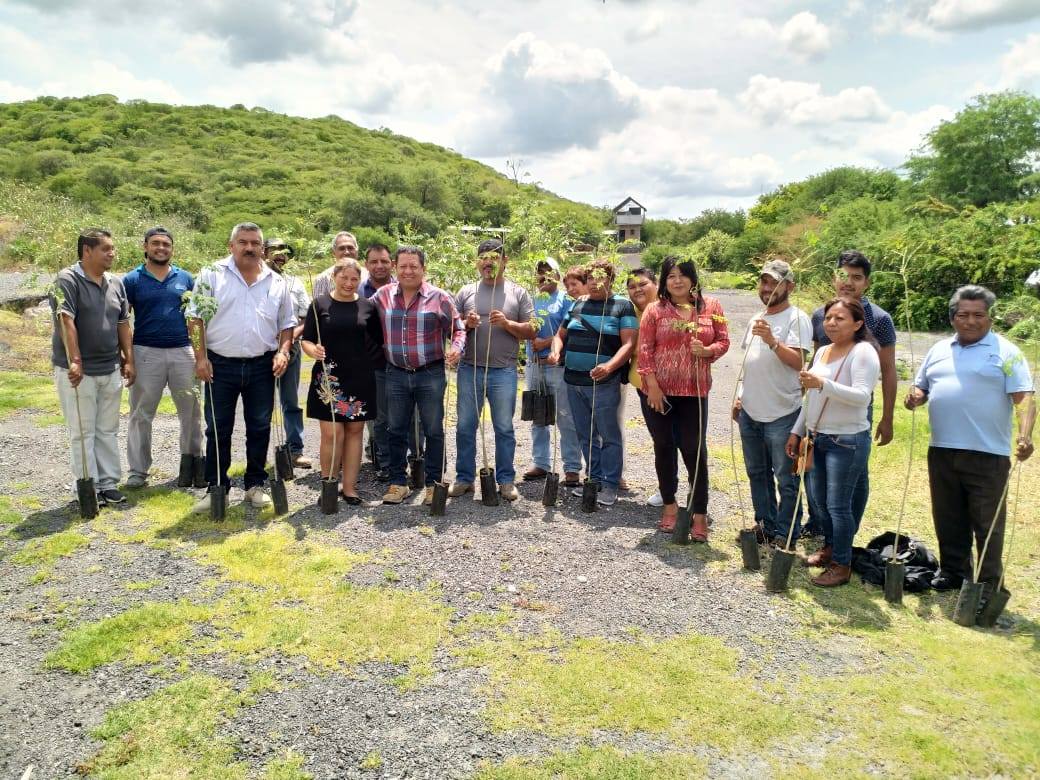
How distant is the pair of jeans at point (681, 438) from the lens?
4730 millimetres

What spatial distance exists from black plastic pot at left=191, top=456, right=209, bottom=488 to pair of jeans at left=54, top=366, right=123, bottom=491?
21.7 inches

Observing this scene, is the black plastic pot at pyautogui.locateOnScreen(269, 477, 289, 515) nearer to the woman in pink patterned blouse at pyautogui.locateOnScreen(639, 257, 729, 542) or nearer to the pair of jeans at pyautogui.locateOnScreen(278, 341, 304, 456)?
the pair of jeans at pyautogui.locateOnScreen(278, 341, 304, 456)

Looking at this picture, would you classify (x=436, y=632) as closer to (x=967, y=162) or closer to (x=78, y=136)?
(x=967, y=162)

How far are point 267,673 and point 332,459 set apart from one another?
7.67 ft

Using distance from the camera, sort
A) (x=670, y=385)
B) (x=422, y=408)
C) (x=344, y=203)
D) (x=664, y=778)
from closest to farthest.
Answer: (x=664, y=778) < (x=670, y=385) < (x=422, y=408) < (x=344, y=203)

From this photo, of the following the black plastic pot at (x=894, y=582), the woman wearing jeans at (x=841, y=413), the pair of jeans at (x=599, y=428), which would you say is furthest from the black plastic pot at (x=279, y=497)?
the black plastic pot at (x=894, y=582)

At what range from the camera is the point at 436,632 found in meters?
3.61

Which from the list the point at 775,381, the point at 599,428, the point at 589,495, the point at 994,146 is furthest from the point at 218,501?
the point at 994,146

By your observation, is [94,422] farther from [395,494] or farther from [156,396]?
[395,494]

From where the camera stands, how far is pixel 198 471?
18.5 feet

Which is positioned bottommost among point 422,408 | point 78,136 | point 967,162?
point 422,408

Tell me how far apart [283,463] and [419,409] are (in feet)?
4.75

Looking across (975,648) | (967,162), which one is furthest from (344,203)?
(975,648)

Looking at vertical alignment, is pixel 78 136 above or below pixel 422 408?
above
